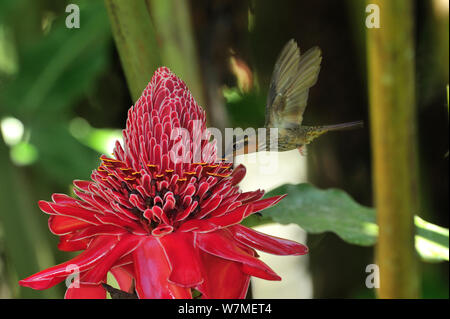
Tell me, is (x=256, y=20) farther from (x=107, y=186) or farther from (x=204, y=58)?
(x=107, y=186)

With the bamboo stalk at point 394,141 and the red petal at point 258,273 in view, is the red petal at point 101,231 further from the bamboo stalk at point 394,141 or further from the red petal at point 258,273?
the bamboo stalk at point 394,141

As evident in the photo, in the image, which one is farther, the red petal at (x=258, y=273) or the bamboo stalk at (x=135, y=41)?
the bamboo stalk at (x=135, y=41)

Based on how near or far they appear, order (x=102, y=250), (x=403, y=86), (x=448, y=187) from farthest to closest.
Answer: (x=448, y=187), (x=403, y=86), (x=102, y=250)

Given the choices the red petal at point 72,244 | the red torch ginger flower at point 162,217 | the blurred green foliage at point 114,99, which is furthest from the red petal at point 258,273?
the blurred green foliage at point 114,99

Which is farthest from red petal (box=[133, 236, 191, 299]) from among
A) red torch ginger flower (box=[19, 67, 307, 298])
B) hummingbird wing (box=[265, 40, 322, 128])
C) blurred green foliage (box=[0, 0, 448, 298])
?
blurred green foliage (box=[0, 0, 448, 298])

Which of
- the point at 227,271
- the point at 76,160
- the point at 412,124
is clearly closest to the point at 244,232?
the point at 227,271

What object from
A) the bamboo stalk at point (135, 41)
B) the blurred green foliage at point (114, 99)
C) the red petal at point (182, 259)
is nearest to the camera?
the red petal at point (182, 259)

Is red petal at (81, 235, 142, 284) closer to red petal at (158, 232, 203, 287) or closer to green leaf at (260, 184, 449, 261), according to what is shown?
red petal at (158, 232, 203, 287)
